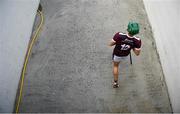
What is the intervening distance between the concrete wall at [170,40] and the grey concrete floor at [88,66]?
34 cm

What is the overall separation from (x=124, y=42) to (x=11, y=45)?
2.33 metres

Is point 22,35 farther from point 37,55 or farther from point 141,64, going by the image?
point 141,64

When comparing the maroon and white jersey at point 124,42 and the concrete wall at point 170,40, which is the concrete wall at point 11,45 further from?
the concrete wall at point 170,40

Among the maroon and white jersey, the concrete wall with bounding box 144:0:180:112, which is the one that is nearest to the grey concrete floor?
the concrete wall with bounding box 144:0:180:112

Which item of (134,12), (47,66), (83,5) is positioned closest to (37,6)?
(83,5)

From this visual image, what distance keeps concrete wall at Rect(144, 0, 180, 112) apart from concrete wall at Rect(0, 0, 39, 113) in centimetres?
310

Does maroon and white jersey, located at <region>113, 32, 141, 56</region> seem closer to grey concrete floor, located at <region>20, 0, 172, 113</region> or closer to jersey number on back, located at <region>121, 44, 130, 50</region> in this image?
jersey number on back, located at <region>121, 44, 130, 50</region>

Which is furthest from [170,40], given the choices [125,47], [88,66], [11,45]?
[11,45]

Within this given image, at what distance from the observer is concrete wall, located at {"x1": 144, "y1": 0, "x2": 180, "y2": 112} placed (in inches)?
233

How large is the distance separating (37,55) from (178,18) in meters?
3.44

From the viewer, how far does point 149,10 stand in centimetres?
797

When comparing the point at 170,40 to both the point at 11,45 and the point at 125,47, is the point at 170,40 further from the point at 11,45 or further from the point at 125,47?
the point at 11,45

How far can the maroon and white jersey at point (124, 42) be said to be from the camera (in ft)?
19.8

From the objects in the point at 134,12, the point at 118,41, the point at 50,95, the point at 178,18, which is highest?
the point at 178,18
